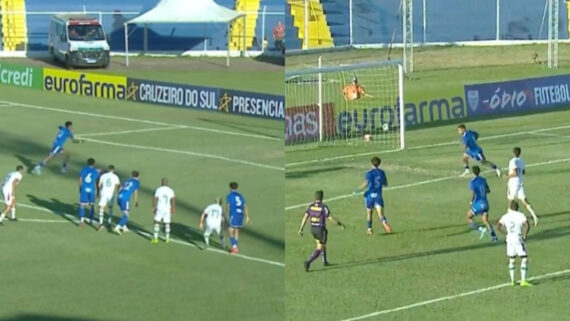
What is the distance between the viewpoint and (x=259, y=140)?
1983 mm

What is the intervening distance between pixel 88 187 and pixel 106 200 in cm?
3

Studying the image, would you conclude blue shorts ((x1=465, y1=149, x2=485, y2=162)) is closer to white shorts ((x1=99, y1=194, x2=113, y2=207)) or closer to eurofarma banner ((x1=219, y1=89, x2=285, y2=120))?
eurofarma banner ((x1=219, y1=89, x2=285, y2=120))

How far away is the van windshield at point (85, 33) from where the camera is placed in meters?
1.82

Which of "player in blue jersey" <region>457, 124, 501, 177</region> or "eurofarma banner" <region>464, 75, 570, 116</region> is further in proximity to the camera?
"eurofarma banner" <region>464, 75, 570, 116</region>

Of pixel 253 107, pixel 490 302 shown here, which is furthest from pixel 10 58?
pixel 490 302

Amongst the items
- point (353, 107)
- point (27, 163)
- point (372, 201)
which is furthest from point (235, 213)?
point (353, 107)

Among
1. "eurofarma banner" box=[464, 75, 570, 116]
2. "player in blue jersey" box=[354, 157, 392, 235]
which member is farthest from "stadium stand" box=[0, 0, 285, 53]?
"eurofarma banner" box=[464, 75, 570, 116]

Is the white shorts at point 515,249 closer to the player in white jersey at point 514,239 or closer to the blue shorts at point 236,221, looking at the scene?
the player in white jersey at point 514,239

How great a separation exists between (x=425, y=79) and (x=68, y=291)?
2314cm

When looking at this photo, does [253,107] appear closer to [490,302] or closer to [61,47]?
[61,47]

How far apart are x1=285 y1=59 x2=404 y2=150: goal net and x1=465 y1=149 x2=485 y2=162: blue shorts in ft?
4.20

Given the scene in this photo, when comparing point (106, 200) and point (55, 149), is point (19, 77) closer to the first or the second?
point (55, 149)

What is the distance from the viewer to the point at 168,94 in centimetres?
190

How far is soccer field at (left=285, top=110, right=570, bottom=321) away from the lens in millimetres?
11055
